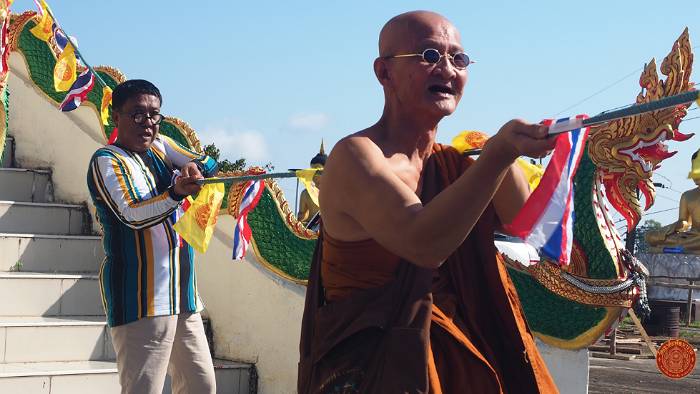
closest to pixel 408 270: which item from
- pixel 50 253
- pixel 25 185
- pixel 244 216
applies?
pixel 244 216

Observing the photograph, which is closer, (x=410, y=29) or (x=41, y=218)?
(x=410, y=29)

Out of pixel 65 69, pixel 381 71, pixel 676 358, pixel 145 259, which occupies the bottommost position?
pixel 676 358

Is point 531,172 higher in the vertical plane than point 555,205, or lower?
higher

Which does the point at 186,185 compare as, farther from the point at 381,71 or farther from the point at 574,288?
the point at 574,288


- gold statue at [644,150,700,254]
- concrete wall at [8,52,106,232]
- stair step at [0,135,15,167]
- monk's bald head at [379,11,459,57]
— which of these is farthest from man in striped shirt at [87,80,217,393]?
stair step at [0,135,15,167]

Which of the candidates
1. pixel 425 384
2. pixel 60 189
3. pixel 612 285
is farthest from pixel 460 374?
pixel 60 189

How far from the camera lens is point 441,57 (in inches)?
108

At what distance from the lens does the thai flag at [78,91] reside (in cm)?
792

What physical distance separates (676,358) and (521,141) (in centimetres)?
349

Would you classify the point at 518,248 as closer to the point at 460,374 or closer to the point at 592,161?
the point at 592,161

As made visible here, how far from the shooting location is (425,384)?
2.63 m

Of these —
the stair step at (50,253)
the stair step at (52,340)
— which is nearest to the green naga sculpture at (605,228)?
the stair step at (52,340)

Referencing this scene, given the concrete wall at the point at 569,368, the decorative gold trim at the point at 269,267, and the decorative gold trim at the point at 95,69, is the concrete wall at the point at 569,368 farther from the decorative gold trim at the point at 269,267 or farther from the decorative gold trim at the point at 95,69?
the decorative gold trim at the point at 95,69

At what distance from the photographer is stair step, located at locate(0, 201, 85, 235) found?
8023 millimetres
